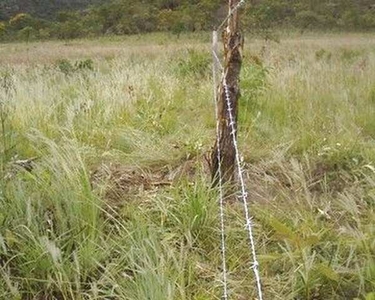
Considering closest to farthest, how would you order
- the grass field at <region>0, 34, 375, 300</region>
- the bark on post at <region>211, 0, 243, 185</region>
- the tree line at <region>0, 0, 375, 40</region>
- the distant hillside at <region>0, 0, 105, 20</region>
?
the grass field at <region>0, 34, 375, 300</region> → the bark on post at <region>211, 0, 243, 185</region> → the tree line at <region>0, 0, 375, 40</region> → the distant hillside at <region>0, 0, 105, 20</region>

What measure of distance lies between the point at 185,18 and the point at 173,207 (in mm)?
25584

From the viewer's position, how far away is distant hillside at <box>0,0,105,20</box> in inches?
1574

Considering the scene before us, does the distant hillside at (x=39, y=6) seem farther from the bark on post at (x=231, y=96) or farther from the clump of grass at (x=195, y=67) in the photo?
the bark on post at (x=231, y=96)

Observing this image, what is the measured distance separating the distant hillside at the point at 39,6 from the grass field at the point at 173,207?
41002mm

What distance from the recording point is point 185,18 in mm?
26328

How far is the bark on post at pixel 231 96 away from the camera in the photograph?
2.43 m

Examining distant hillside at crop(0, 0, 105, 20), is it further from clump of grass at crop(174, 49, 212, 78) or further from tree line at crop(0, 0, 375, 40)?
clump of grass at crop(174, 49, 212, 78)

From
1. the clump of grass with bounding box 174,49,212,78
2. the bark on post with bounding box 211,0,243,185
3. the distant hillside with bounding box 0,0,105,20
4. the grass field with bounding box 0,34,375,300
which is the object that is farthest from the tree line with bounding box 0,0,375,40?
the bark on post with bounding box 211,0,243,185

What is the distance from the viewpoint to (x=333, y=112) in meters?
3.97

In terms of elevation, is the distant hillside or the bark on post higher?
the distant hillside

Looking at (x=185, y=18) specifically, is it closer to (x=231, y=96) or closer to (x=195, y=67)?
(x=195, y=67)

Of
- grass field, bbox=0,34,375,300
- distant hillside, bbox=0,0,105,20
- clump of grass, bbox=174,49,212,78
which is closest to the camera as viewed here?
grass field, bbox=0,34,375,300

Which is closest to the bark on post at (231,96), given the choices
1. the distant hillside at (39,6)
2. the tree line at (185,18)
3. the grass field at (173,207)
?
the grass field at (173,207)

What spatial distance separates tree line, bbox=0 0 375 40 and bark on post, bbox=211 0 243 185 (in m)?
16.4
